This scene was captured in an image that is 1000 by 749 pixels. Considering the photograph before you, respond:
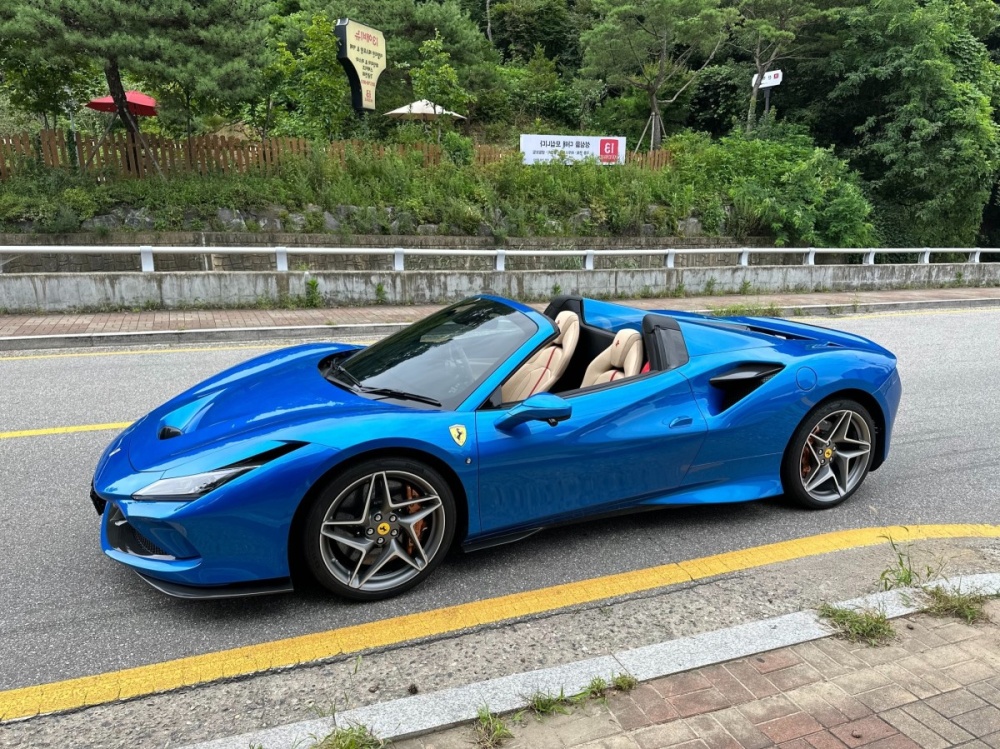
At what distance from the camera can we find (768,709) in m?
2.34

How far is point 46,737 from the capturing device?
7.31 feet

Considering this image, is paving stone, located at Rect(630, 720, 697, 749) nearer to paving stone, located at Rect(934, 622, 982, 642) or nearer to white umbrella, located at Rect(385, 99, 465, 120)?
paving stone, located at Rect(934, 622, 982, 642)

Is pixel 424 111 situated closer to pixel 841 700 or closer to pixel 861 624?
pixel 861 624

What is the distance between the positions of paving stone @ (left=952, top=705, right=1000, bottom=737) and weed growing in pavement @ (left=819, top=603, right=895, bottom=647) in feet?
1.34

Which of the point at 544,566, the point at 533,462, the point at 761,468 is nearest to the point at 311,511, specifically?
the point at 533,462

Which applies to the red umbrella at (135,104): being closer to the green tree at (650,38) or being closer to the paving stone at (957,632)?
the green tree at (650,38)

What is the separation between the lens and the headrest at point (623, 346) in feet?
12.6

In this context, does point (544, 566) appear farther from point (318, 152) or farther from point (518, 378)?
point (318, 152)

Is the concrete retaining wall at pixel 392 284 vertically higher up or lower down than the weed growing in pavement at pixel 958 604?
higher up

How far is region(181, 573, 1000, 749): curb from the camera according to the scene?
2.22 metres

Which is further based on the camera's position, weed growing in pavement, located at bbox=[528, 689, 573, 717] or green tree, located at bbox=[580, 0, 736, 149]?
green tree, located at bbox=[580, 0, 736, 149]

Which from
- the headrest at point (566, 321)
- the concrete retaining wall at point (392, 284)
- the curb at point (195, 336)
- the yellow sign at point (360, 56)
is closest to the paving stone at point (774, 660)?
the headrest at point (566, 321)

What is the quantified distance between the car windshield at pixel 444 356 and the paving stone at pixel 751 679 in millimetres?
1550

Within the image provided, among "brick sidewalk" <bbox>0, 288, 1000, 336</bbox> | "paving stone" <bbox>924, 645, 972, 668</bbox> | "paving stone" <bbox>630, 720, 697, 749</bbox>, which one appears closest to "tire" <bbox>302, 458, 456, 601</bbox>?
"paving stone" <bbox>630, 720, 697, 749</bbox>
